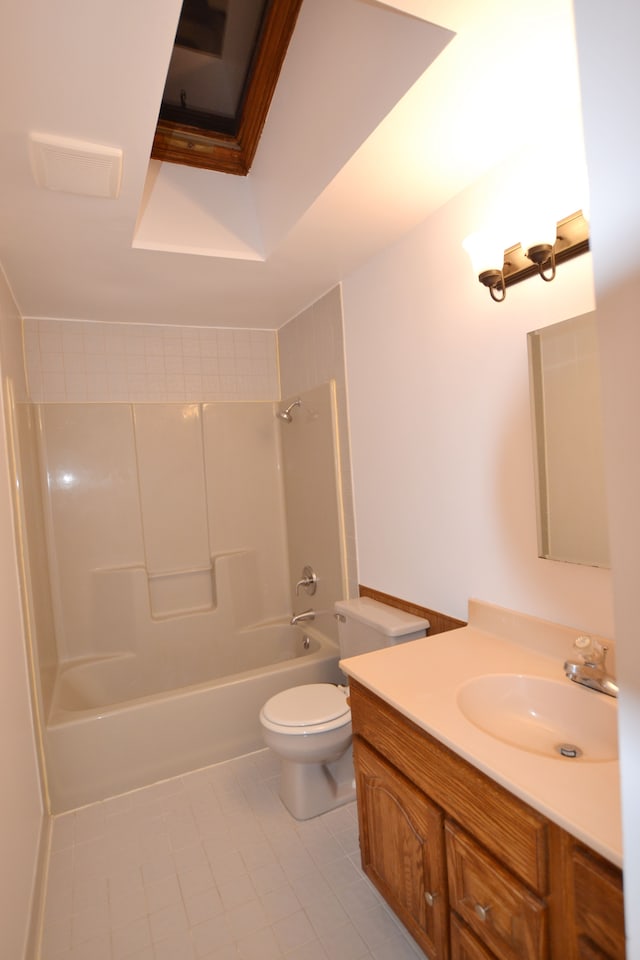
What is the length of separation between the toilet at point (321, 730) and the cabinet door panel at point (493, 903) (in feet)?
2.68

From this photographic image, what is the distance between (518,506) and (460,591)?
43 cm

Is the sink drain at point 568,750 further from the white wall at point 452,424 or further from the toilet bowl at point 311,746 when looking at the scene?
the toilet bowl at point 311,746

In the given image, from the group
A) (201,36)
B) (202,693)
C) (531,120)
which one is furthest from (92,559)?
(531,120)

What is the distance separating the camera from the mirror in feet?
4.11

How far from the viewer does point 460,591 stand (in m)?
1.79

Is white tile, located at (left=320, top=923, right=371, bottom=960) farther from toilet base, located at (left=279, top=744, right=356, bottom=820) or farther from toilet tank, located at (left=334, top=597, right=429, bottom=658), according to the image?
toilet tank, located at (left=334, top=597, right=429, bottom=658)

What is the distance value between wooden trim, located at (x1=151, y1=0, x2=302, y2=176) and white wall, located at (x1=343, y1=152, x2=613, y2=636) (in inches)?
26.7

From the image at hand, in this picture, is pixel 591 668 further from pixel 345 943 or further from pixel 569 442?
pixel 345 943

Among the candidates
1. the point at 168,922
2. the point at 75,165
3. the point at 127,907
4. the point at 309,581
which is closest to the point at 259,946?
the point at 168,922

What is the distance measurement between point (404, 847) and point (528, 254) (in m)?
1.61

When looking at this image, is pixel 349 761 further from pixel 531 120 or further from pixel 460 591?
pixel 531 120

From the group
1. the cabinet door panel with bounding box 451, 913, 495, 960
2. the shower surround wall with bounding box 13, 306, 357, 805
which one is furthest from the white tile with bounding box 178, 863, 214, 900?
the cabinet door panel with bounding box 451, 913, 495, 960

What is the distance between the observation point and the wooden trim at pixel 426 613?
6.05 feet

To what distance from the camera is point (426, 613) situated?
1.97 meters
